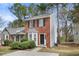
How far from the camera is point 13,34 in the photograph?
11078mm

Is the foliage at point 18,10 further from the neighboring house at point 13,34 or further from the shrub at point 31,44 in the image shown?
the shrub at point 31,44

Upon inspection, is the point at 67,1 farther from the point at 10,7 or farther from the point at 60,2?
the point at 10,7

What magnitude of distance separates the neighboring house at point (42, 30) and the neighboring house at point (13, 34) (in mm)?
84

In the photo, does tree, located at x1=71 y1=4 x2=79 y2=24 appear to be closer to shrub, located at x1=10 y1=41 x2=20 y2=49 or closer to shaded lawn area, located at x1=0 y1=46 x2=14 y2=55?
shrub, located at x1=10 y1=41 x2=20 y2=49

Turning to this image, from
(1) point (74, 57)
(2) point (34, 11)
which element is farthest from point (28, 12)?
(1) point (74, 57)

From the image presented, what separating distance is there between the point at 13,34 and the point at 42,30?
41cm

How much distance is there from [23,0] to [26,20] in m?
0.28

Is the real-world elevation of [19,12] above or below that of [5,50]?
above

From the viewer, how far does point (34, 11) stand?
36.3ft

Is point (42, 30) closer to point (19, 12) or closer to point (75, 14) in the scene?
point (19, 12)

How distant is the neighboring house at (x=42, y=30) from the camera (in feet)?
36.2

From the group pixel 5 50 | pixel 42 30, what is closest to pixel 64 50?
pixel 42 30

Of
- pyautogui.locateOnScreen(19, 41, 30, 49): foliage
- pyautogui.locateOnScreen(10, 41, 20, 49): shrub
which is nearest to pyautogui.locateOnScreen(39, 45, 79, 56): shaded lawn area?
pyautogui.locateOnScreen(19, 41, 30, 49): foliage

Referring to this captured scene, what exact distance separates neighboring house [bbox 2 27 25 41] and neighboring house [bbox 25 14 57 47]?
84mm
